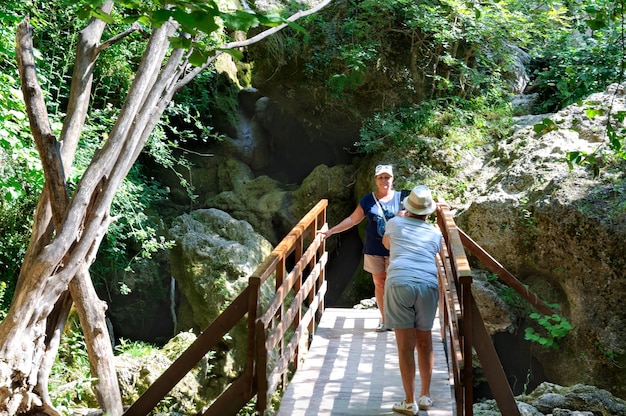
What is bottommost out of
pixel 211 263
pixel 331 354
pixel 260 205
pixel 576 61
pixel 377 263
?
pixel 331 354

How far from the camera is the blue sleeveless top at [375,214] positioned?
5988mm

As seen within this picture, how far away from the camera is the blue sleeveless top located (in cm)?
599

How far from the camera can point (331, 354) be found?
19.7 feet

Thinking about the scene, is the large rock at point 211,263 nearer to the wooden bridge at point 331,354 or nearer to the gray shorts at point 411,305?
the wooden bridge at point 331,354

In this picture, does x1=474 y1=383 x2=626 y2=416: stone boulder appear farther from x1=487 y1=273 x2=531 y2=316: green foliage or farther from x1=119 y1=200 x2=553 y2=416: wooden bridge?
x1=487 y1=273 x2=531 y2=316: green foliage

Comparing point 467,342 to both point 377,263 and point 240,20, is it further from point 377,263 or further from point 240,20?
point 377,263

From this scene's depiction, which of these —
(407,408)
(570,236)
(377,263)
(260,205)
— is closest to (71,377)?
(377,263)

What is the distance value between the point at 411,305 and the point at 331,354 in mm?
1828

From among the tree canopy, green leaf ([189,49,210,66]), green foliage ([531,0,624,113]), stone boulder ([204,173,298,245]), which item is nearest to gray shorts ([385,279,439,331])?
the tree canopy

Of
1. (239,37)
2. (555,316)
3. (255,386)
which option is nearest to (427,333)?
(255,386)

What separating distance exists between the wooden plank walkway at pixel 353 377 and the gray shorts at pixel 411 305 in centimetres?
71

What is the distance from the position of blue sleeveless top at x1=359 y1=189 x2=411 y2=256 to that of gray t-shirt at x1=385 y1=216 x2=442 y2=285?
1.25m

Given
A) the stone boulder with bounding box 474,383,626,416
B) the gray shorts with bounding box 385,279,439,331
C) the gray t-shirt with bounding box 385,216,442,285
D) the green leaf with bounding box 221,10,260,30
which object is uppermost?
the green leaf with bounding box 221,10,260,30

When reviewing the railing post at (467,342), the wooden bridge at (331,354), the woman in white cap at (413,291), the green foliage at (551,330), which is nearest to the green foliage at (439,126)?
the green foliage at (551,330)
